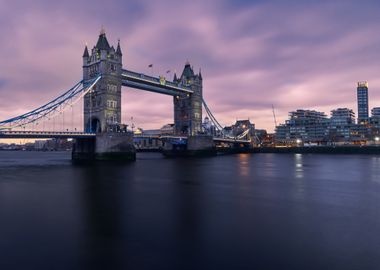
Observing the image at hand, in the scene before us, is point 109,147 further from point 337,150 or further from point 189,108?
point 337,150

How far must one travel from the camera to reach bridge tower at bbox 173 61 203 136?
315ft

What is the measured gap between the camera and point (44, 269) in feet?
29.8

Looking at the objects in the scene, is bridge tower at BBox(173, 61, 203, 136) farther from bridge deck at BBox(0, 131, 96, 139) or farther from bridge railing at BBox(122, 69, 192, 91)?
bridge deck at BBox(0, 131, 96, 139)

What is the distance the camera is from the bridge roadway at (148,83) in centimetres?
7088

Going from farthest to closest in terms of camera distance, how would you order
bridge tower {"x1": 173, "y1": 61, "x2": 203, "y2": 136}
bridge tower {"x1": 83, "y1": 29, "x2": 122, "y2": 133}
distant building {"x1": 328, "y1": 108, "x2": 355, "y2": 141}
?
distant building {"x1": 328, "y1": 108, "x2": 355, "y2": 141}, bridge tower {"x1": 173, "y1": 61, "x2": 203, "y2": 136}, bridge tower {"x1": 83, "y1": 29, "x2": 122, "y2": 133}

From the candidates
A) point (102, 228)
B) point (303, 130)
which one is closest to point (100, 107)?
point (102, 228)

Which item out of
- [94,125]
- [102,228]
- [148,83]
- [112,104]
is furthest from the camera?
[148,83]

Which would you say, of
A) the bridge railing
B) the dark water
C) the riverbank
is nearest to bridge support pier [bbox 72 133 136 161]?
the bridge railing

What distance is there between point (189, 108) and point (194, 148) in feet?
45.3

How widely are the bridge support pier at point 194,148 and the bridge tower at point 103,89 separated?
30113 millimetres

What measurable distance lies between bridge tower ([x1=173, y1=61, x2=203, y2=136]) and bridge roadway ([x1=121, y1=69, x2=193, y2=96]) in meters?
5.03

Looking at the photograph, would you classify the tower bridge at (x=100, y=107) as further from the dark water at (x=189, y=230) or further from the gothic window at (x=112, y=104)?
the dark water at (x=189, y=230)

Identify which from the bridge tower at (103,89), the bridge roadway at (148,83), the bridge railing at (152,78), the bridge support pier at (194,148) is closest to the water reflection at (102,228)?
the bridge tower at (103,89)

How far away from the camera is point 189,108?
9656 cm
